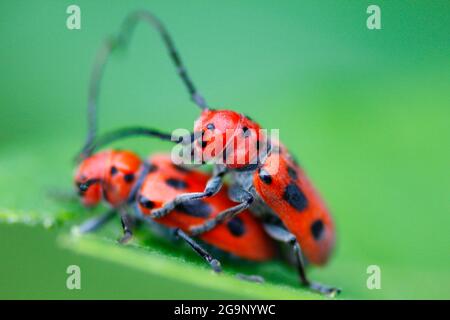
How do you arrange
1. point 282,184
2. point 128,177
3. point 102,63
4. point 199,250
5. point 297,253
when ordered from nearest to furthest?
point 199,250 < point 282,184 < point 297,253 < point 128,177 < point 102,63

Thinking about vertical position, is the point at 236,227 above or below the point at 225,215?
below

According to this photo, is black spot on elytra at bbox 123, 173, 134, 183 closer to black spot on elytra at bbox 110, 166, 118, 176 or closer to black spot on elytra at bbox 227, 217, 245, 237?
black spot on elytra at bbox 110, 166, 118, 176

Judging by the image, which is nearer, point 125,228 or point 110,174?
point 125,228

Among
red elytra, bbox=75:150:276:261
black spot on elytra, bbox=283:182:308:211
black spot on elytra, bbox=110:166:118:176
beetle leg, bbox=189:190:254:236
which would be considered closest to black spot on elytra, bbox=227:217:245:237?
red elytra, bbox=75:150:276:261

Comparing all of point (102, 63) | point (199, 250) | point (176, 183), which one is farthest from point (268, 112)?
point (199, 250)

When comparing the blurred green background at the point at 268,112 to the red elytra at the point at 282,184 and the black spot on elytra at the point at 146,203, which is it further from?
the red elytra at the point at 282,184

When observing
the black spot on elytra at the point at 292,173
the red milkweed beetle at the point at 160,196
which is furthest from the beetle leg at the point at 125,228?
the black spot on elytra at the point at 292,173

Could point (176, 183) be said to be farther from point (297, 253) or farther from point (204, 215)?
point (297, 253)
